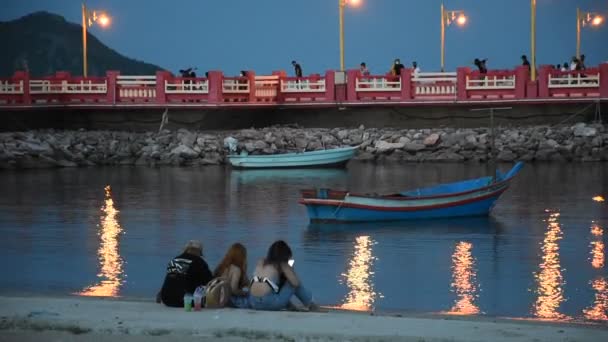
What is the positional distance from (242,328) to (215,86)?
31973mm

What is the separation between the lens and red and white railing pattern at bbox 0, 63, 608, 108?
1608 inches

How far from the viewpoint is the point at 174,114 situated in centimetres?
4441

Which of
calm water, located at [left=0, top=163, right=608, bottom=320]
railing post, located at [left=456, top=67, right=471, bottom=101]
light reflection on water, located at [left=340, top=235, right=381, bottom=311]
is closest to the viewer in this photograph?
light reflection on water, located at [left=340, top=235, right=381, bottom=311]

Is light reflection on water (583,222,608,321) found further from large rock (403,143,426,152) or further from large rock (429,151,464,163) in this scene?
large rock (403,143,426,152)

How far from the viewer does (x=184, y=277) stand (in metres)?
12.6

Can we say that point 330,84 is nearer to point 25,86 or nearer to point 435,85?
point 435,85

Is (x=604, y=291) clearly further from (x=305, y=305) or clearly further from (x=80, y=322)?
(x=80, y=322)

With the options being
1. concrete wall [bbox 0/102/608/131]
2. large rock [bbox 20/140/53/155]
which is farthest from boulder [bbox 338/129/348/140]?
large rock [bbox 20/140/53/155]

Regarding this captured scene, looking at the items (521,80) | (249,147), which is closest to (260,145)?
(249,147)

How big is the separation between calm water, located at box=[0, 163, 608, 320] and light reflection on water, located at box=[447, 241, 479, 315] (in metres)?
0.03

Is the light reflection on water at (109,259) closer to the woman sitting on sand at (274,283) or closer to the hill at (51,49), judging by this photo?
the woman sitting on sand at (274,283)

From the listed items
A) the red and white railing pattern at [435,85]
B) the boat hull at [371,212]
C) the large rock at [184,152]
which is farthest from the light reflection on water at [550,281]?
the large rock at [184,152]

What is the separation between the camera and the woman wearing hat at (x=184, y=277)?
12508 millimetres

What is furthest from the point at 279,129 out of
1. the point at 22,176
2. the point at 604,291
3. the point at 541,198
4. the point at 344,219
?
the point at 604,291
